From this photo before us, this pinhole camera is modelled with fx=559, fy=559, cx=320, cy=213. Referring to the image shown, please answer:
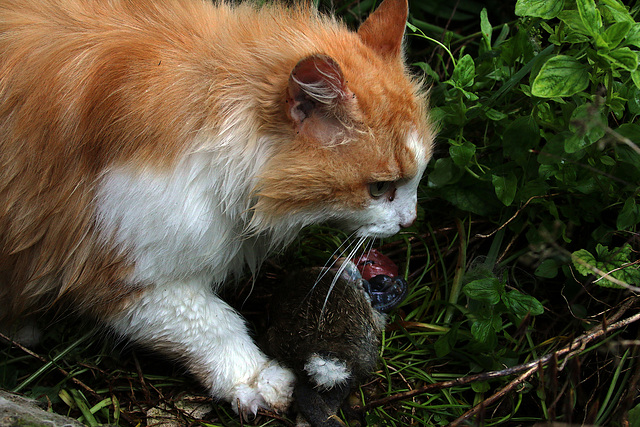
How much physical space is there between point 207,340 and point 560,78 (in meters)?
1.51

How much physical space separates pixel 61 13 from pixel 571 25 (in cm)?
165

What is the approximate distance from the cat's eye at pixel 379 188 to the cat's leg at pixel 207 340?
690mm

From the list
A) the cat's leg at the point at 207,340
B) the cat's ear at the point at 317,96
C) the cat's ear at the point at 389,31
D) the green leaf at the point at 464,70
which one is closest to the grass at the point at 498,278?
the green leaf at the point at 464,70

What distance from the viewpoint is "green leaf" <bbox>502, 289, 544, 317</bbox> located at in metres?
2.03

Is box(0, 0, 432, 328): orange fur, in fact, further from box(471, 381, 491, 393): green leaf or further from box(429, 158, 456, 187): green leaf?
box(471, 381, 491, 393): green leaf

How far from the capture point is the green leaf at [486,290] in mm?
2045

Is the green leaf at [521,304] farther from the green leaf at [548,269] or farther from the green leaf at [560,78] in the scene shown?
the green leaf at [560,78]

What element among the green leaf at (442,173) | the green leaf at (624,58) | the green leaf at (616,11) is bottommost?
the green leaf at (442,173)

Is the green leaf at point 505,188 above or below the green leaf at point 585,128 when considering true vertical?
below

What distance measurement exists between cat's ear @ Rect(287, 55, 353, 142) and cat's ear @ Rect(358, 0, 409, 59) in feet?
1.35

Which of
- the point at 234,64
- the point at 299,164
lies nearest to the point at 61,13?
the point at 234,64

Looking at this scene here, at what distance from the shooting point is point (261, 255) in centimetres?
221

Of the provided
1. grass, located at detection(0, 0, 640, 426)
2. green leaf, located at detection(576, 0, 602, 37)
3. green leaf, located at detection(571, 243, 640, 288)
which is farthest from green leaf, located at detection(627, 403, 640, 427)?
green leaf, located at detection(576, 0, 602, 37)

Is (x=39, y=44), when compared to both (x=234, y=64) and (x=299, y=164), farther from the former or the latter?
(x=299, y=164)
